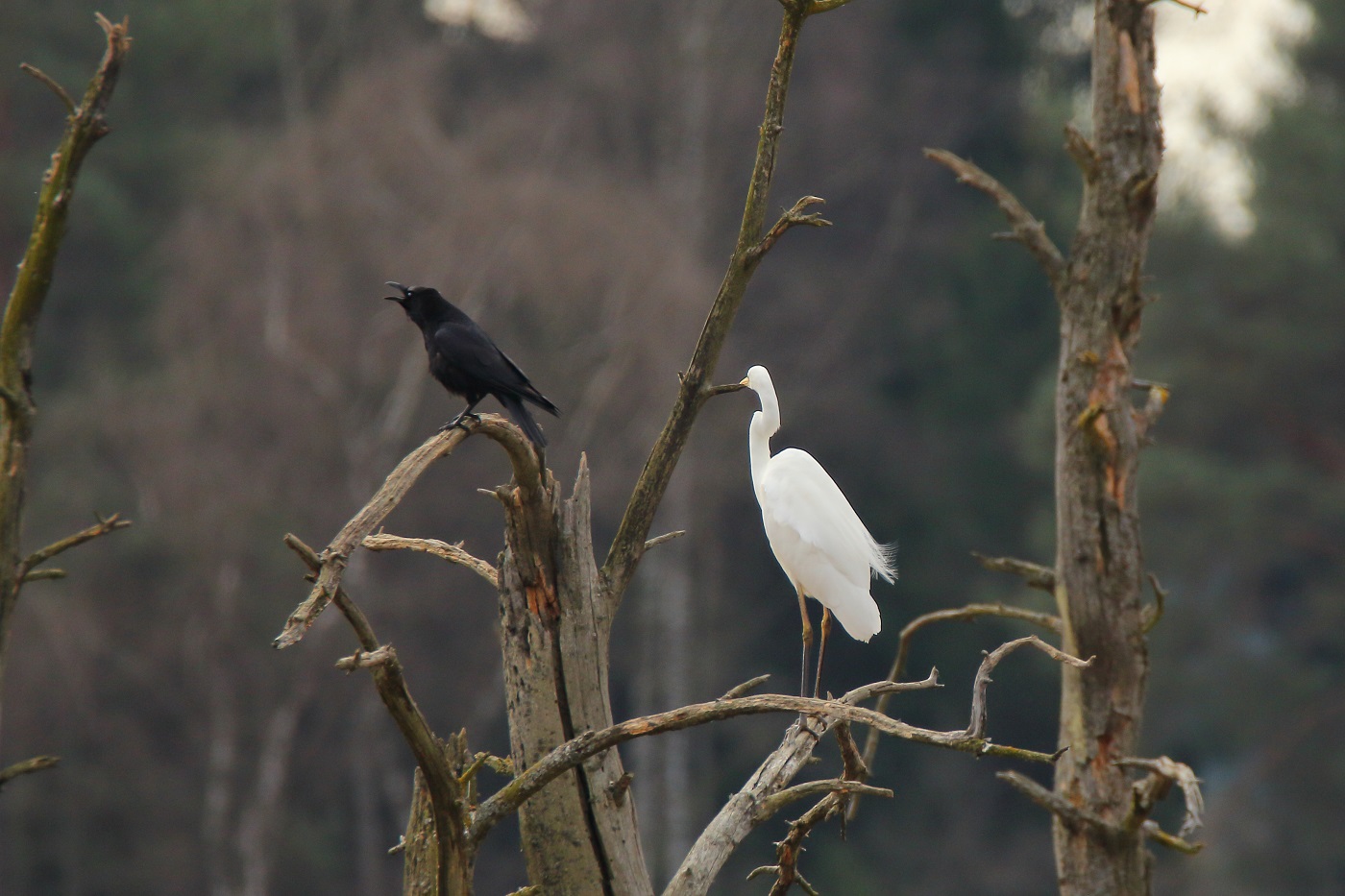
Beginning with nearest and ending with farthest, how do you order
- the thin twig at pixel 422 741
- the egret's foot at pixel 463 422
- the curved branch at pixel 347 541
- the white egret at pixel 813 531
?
the curved branch at pixel 347 541
the thin twig at pixel 422 741
the egret's foot at pixel 463 422
the white egret at pixel 813 531

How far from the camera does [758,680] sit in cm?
458

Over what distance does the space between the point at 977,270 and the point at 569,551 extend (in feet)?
73.2

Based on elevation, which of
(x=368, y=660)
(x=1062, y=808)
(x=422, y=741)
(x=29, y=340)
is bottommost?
(x=1062, y=808)

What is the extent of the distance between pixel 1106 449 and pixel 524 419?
252 cm

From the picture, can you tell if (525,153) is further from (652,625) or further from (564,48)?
(652,625)

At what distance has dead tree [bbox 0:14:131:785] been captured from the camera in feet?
17.4

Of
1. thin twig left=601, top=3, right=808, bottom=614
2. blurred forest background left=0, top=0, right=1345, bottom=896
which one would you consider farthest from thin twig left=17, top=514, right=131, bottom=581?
blurred forest background left=0, top=0, right=1345, bottom=896

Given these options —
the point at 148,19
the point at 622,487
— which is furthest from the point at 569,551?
the point at 148,19

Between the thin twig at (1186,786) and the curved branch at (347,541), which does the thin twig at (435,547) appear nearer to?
the curved branch at (347,541)

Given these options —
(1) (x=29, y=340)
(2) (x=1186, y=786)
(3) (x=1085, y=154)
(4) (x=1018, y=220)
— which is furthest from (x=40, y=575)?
(3) (x=1085, y=154)

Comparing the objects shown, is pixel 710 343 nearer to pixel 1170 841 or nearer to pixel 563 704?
pixel 563 704

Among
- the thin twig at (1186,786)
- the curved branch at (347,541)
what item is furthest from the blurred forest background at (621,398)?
the curved branch at (347,541)

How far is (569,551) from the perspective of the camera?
471 cm

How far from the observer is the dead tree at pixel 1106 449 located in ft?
21.2
